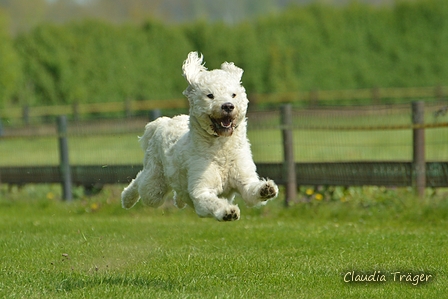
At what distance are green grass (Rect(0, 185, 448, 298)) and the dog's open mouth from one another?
1.15 meters

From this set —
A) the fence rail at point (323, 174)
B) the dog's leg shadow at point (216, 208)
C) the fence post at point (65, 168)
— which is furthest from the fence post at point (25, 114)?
the dog's leg shadow at point (216, 208)

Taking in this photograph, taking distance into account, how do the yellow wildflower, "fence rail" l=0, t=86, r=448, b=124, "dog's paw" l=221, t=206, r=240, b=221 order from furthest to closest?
"fence rail" l=0, t=86, r=448, b=124 < the yellow wildflower < "dog's paw" l=221, t=206, r=240, b=221

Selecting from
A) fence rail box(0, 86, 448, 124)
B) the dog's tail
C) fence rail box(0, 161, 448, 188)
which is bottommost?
fence rail box(0, 86, 448, 124)

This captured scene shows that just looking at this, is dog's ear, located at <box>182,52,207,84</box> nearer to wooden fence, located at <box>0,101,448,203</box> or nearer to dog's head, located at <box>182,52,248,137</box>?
dog's head, located at <box>182,52,248,137</box>

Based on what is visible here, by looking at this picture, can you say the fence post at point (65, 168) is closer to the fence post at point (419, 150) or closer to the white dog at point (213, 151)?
the fence post at point (419, 150)

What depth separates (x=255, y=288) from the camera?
6.11m

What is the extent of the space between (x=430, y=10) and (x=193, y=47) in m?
11.8

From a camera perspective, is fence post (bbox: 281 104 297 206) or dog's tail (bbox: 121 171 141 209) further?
fence post (bbox: 281 104 297 206)

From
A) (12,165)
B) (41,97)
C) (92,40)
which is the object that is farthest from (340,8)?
(12,165)

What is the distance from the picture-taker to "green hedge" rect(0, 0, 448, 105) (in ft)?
104

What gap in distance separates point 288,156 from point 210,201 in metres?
5.27

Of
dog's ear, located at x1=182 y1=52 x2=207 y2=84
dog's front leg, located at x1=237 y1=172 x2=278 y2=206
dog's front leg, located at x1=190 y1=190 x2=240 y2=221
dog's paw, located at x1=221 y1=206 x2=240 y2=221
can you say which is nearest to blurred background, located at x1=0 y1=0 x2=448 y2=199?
dog's ear, located at x1=182 y1=52 x2=207 y2=84

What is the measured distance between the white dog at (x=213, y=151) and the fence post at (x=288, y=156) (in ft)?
13.6

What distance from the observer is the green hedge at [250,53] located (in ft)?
104
